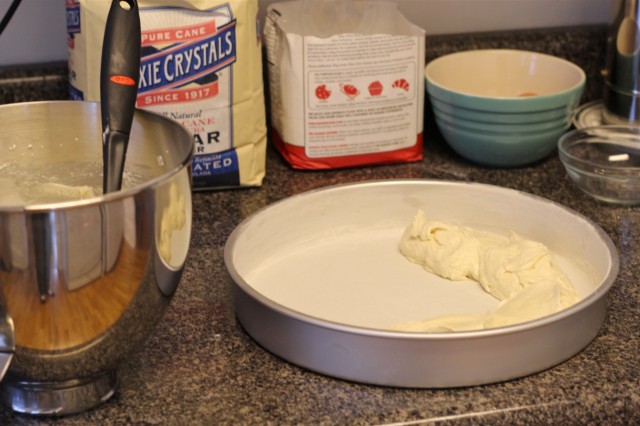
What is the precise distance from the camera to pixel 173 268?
30.0 inches

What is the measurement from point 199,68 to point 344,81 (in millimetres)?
189

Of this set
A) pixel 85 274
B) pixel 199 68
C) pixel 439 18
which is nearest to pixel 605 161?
pixel 439 18

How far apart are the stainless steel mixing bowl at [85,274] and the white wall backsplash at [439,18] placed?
409mm

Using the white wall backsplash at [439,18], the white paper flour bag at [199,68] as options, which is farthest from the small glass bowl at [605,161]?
the white paper flour bag at [199,68]

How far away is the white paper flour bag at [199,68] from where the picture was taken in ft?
3.49

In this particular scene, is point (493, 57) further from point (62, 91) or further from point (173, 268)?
point (173, 268)

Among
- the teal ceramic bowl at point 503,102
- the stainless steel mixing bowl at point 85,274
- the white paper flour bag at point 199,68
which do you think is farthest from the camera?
the teal ceramic bowl at point 503,102

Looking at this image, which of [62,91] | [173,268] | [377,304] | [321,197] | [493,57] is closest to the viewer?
[173,268]

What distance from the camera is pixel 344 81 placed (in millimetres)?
1164

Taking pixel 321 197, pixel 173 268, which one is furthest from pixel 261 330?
pixel 321 197

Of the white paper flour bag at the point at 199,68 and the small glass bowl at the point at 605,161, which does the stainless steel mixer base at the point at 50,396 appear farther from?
the small glass bowl at the point at 605,161

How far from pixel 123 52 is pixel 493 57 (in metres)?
0.69

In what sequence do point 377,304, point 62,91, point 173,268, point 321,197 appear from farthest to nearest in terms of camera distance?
point 62,91
point 321,197
point 377,304
point 173,268

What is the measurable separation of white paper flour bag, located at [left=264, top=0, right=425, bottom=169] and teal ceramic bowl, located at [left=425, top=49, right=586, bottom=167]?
57 millimetres
